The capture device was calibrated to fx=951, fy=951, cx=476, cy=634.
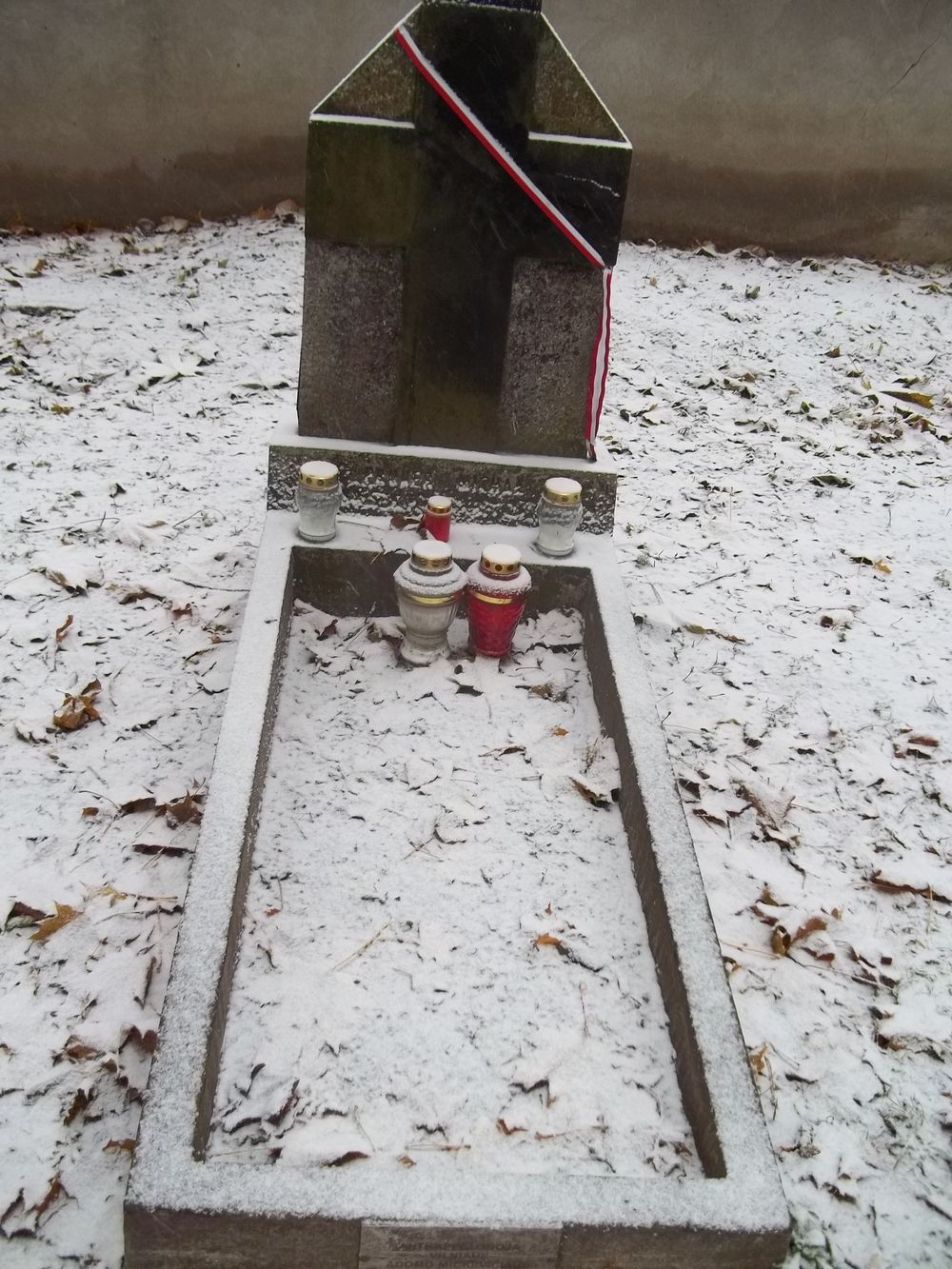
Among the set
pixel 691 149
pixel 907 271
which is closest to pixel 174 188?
pixel 691 149

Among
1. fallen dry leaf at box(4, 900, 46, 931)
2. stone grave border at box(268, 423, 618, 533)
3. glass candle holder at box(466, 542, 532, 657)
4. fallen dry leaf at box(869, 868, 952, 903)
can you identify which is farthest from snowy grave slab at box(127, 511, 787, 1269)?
fallen dry leaf at box(869, 868, 952, 903)

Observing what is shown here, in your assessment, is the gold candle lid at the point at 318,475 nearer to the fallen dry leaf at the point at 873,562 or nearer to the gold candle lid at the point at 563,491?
the gold candle lid at the point at 563,491

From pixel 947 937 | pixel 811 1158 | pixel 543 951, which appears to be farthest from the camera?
pixel 947 937

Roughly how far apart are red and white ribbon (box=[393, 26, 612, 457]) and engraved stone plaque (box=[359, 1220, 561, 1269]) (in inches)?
105

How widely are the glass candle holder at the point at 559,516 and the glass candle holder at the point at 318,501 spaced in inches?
28.7

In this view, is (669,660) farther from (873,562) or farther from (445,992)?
(445,992)

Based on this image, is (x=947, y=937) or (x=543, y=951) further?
(x=947, y=937)

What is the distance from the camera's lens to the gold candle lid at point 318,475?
320 cm

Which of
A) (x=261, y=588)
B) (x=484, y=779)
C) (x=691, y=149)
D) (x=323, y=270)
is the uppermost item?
(x=691, y=149)

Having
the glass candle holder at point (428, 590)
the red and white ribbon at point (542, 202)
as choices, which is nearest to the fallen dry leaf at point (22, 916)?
the glass candle holder at point (428, 590)

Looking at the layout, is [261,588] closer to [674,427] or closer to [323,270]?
[323,270]

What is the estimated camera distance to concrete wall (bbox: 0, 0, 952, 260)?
624 cm

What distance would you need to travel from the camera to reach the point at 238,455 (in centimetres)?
469

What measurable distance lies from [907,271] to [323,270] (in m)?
5.98
